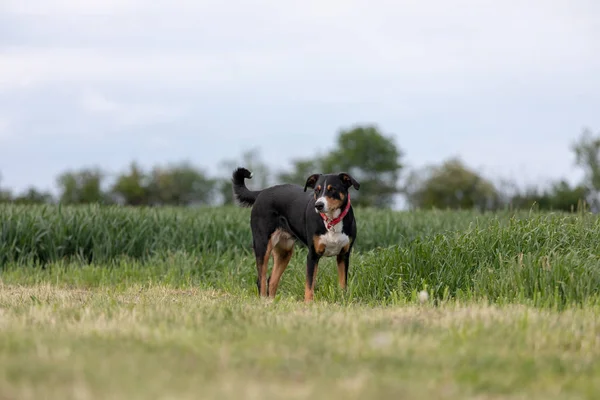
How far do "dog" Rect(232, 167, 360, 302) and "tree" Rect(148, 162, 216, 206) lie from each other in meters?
60.4

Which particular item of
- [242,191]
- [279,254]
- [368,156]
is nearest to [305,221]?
[279,254]

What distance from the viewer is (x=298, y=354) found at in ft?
15.6

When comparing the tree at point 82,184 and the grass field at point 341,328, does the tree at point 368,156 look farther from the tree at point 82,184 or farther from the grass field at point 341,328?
the grass field at point 341,328

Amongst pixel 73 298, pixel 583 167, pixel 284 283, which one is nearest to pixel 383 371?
pixel 73 298

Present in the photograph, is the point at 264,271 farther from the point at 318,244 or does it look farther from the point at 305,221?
the point at 318,244

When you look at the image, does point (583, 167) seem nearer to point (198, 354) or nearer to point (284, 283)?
point (284, 283)

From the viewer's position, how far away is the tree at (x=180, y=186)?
71.8 metres

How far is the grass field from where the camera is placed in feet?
13.8

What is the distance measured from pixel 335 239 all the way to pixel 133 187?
62.9 meters

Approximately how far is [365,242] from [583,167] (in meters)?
48.7

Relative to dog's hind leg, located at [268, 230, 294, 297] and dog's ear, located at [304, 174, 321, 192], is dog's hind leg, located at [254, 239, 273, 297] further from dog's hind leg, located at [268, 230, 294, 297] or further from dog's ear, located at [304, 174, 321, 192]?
dog's ear, located at [304, 174, 321, 192]

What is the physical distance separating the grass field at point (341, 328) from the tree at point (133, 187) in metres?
57.8

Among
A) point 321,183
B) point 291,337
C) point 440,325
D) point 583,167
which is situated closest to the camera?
point 291,337

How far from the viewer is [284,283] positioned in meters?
10.6
